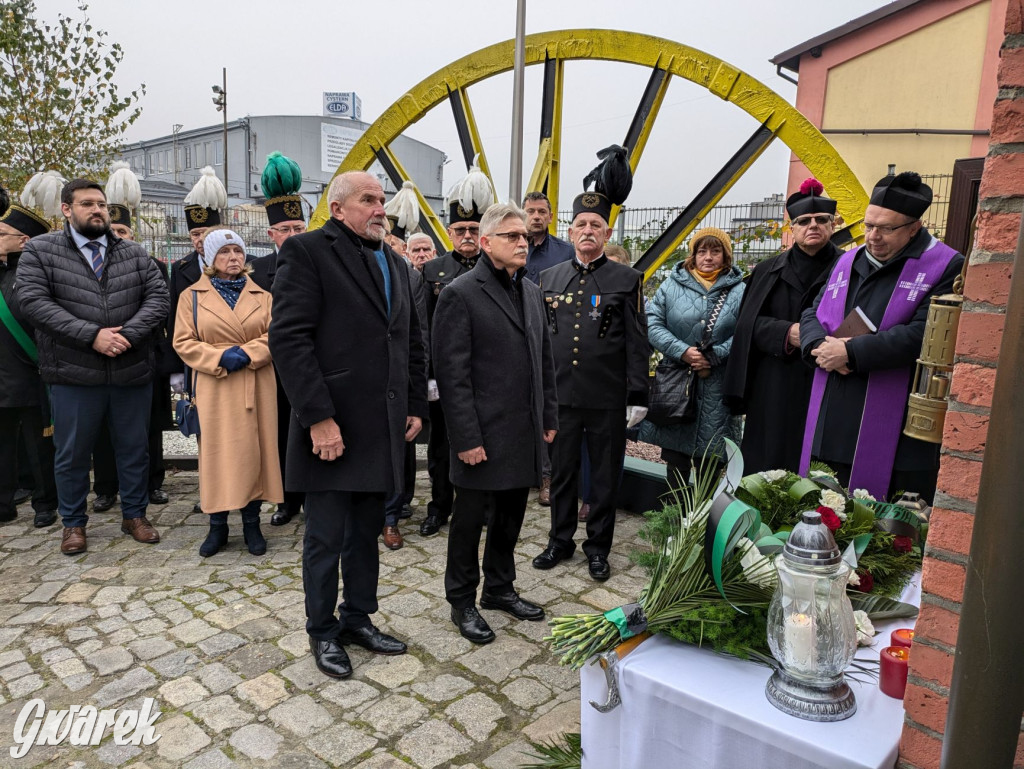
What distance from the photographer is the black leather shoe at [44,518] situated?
4840mm

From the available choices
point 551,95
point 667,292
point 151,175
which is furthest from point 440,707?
point 151,175

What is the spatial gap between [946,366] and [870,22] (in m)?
14.7

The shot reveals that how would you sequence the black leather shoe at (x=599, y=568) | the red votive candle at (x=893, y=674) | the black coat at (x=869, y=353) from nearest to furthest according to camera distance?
the red votive candle at (x=893, y=674), the black coat at (x=869, y=353), the black leather shoe at (x=599, y=568)

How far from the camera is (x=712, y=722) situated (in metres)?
1.68

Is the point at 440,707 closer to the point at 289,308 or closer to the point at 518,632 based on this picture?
the point at 518,632

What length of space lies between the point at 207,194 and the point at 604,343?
10.5 ft

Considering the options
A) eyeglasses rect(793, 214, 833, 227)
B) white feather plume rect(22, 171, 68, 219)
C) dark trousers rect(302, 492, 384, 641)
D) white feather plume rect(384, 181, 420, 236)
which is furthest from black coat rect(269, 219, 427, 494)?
white feather plume rect(384, 181, 420, 236)

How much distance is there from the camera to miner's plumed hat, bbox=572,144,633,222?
4109 millimetres

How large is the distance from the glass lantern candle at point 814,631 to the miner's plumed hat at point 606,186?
2.77 metres

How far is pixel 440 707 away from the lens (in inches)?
111

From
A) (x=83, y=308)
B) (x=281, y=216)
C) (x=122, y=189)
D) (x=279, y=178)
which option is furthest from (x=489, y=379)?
(x=122, y=189)

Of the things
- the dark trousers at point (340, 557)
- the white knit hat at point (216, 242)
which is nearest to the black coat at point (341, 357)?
the dark trousers at point (340, 557)

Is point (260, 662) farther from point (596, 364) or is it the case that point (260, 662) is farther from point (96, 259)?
point (96, 259)

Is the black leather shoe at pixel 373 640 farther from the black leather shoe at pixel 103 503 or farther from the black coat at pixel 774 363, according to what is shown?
the black leather shoe at pixel 103 503
